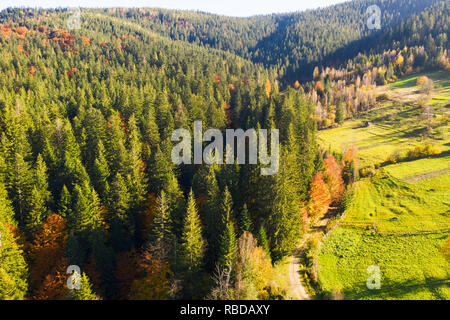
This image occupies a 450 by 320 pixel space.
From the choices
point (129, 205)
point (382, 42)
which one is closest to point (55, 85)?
point (129, 205)

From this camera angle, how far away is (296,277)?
39844 mm

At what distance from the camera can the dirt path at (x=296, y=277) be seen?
36812mm

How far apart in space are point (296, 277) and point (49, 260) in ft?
128

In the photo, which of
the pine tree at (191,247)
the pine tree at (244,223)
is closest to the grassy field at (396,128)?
the pine tree at (244,223)

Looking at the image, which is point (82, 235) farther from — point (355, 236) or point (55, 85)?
point (55, 85)

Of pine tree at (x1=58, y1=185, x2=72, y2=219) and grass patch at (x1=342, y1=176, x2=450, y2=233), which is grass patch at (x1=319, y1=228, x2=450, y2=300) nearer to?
grass patch at (x1=342, y1=176, x2=450, y2=233)

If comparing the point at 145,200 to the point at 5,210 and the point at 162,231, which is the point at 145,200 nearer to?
the point at 162,231

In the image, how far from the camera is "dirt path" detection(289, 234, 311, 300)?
36.8m

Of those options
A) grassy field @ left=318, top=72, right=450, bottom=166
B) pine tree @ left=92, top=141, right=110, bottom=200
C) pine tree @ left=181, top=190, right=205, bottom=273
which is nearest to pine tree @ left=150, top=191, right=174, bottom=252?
pine tree @ left=181, top=190, right=205, bottom=273

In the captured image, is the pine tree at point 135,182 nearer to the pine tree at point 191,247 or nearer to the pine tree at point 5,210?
the pine tree at point 191,247

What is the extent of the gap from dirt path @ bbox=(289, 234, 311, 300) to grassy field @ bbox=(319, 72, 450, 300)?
348 centimetres

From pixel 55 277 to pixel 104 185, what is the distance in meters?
17.5

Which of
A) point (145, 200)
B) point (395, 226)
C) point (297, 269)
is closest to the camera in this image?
point (297, 269)

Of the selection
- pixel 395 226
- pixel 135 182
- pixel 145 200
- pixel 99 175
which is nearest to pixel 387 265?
pixel 395 226
